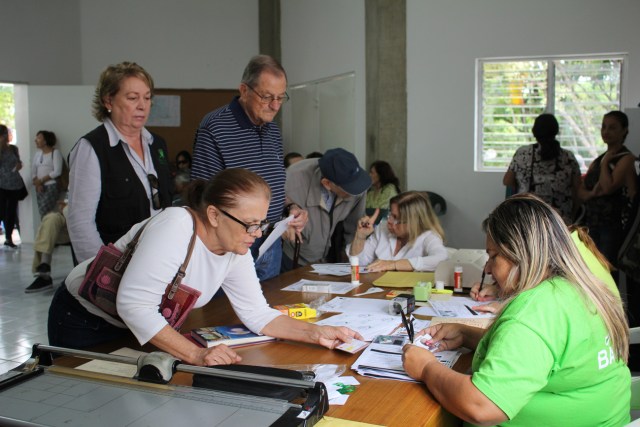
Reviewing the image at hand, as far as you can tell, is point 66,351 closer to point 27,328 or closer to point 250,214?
point 250,214

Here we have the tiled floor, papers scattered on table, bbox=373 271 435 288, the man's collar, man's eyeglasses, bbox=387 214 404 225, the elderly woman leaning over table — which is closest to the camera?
the elderly woman leaning over table

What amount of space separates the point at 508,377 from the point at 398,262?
1956mm

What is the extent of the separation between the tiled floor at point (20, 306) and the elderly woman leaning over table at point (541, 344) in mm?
3361

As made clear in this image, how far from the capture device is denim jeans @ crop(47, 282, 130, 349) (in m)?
1.97

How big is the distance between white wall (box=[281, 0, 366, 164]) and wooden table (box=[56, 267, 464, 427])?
4485 millimetres

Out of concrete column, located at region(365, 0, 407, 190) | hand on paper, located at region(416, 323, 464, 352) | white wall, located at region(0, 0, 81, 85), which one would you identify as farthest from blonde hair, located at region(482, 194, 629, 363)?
white wall, located at region(0, 0, 81, 85)

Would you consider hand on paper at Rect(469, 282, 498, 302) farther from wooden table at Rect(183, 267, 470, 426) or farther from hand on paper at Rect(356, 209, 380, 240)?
hand on paper at Rect(356, 209, 380, 240)

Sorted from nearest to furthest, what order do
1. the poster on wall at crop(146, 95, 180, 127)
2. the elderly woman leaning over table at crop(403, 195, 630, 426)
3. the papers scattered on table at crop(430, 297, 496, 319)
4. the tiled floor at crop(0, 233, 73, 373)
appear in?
the elderly woman leaning over table at crop(403, 195, 630, 426) → the papers scattered on table at crop(430, 297, 496, 319) → the tiled floor at crop(0, 233, 73, 373) → the poster on wall at crop(146, 95, 180, 127)

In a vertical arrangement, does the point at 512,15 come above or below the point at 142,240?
above

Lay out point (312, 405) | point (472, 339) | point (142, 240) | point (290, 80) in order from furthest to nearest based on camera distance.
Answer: point (290, 80), point (472, 339), point (142, 240), point (312, 405)

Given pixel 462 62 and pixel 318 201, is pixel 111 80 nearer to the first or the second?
pixel 318 201

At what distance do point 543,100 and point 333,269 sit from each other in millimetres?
3874

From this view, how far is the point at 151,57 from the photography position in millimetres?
8695

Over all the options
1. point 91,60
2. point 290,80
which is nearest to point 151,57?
point 91,60
